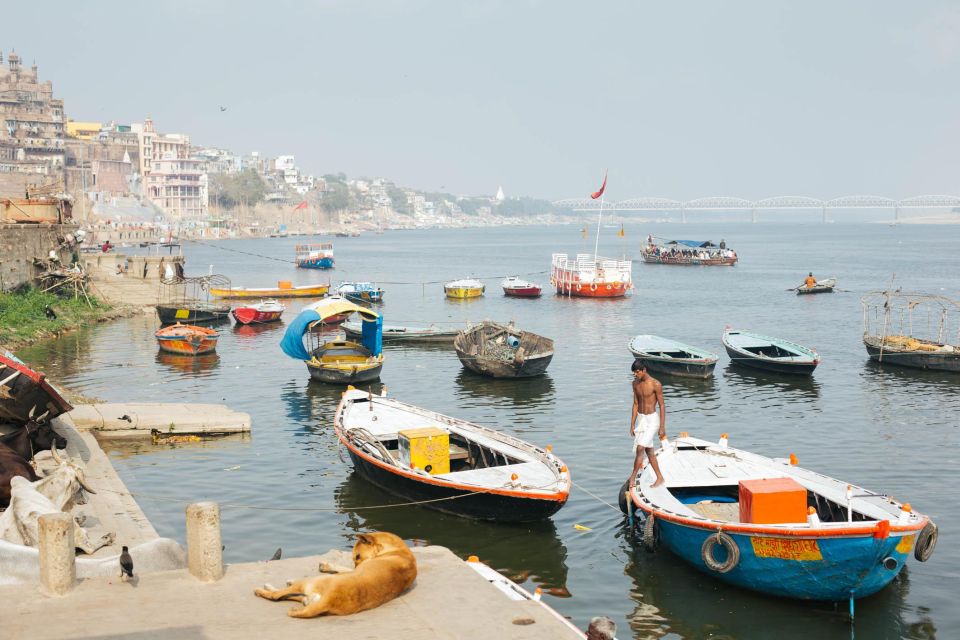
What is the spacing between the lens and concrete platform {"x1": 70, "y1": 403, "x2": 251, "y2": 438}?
23922 millimetres

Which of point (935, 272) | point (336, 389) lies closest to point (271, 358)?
point (336, 389)

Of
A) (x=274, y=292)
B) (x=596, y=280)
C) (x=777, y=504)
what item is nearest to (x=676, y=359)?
(x=777, y=504)

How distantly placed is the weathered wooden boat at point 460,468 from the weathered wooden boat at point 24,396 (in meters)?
6.18

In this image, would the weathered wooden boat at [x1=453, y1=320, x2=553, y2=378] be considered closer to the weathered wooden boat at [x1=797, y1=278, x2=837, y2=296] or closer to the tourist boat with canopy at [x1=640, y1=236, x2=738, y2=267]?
the weathered wooden boat at [x1=797, y1=278, x2=837, y2=296]

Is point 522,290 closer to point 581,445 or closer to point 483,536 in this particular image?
point 581,445

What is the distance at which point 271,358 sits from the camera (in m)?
40.6

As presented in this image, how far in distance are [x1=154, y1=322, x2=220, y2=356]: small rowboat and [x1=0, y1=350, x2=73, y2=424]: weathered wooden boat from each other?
2075cm

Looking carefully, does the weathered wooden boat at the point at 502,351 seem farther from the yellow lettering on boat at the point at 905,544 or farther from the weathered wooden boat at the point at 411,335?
the yellow lettering on boat at the point at 905,544

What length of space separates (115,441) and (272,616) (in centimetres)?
1530

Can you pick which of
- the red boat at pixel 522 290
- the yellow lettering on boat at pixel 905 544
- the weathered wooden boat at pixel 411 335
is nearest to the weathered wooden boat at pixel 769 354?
the weathered wooden boat at pixel 411 335

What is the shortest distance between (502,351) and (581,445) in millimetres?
10738

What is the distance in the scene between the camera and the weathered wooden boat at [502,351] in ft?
112

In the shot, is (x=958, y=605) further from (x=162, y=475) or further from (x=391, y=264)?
(x=391, y=264)

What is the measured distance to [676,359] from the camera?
34406mm
